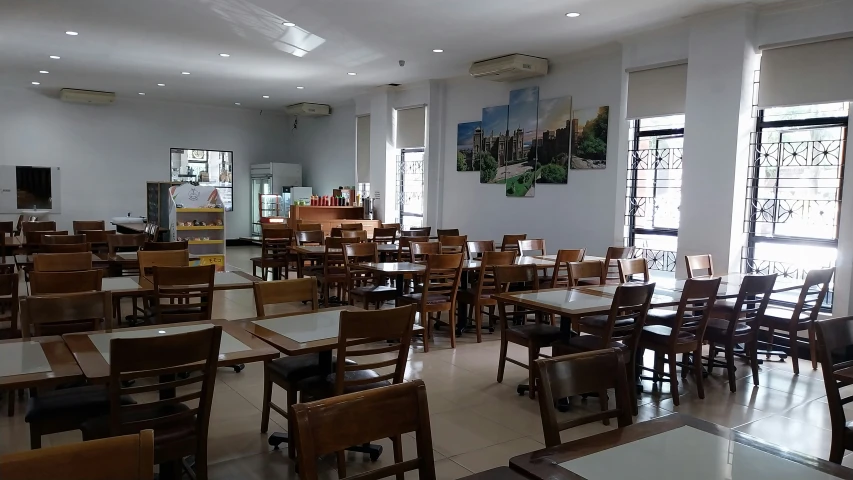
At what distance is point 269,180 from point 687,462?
13408 mm

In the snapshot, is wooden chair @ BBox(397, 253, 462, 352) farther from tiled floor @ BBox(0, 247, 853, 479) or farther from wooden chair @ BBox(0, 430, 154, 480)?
wooden chair @ BBox(0, 430, 154, 480)

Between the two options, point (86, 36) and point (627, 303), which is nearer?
point (627, 303)

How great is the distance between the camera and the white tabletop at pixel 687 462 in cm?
150

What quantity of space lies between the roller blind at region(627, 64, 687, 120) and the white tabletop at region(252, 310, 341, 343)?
5170 millimetres

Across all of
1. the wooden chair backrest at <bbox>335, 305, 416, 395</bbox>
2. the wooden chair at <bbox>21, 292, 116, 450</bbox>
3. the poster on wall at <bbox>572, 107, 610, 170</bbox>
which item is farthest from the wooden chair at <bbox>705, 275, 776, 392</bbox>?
the wooden chair at <bbox>21, 292, 116, 450</bbox>

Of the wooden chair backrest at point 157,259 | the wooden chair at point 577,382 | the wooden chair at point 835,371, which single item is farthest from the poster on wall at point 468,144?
the wooden chair at point 577,382

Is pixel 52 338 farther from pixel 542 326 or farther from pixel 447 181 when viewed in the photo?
pixel 447 181

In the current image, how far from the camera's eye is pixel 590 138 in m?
7.89

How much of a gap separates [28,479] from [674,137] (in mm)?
7187

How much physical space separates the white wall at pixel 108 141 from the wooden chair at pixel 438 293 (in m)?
9.95

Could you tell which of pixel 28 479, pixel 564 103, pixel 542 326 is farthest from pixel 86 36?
pixel 28 479

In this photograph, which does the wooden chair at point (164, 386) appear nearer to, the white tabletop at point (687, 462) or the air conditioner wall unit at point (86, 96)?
the white tabletop at point (687, 462)

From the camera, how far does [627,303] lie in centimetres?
367

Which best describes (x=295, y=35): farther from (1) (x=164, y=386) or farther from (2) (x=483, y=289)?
(1) (x=164, y=386)
